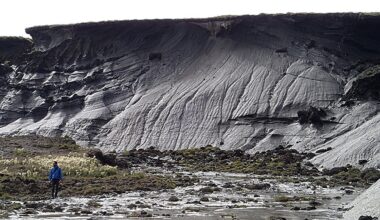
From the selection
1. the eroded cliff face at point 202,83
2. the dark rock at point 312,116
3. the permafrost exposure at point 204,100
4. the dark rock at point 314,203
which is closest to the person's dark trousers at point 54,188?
the permafrost exposure at point 204,100

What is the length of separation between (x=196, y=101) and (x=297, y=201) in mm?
50215

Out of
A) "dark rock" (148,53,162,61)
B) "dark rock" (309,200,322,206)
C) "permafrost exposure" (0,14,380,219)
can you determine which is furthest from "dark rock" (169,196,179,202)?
"dark rock" (148,53,162,61)

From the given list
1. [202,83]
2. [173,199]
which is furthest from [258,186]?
[202,83]

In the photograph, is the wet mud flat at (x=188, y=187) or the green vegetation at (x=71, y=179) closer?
the wet mud flat at (x=188, y=187)

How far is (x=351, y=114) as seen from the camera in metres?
71.3

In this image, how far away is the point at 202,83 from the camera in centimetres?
8719

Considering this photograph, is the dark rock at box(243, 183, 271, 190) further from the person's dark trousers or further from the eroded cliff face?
the eroded cliff face

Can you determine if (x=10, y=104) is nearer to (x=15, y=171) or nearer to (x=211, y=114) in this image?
(x=211, y=114)

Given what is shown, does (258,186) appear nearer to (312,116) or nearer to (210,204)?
(210,204)

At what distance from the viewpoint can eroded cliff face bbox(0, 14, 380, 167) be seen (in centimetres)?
7488

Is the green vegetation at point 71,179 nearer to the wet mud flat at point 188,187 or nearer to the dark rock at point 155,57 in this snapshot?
the wet mud flat at point 188,187

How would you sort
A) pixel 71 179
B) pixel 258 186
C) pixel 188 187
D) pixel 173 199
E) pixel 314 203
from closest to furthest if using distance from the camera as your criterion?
pixel 314 203, pixel 173 199, pixel 188 187, pixel 258 186, pixel 71 179

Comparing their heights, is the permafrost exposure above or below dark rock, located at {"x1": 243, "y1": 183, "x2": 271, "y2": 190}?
above

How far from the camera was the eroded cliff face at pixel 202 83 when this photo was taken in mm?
74875
